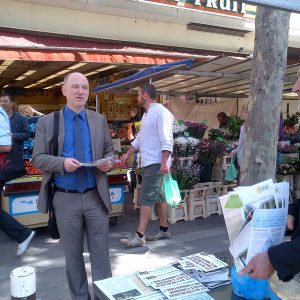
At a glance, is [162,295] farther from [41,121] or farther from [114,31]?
[114,31]

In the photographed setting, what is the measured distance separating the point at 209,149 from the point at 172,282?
437cm

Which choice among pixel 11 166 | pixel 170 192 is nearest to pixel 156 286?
pixel 170 192

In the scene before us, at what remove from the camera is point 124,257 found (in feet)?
14.8

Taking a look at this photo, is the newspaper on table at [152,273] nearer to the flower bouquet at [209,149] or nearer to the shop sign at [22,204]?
the shop sign at [22,204]

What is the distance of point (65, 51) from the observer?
7.09 m

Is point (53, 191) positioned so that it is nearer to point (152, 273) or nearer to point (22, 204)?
point (152, 273)

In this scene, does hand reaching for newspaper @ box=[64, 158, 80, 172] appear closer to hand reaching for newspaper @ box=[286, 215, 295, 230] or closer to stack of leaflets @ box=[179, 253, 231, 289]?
stack of leaflets @ box=[179, 253, 231, 289]

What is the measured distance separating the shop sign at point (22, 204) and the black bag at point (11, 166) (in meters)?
0.50

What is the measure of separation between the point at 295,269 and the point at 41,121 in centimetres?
222

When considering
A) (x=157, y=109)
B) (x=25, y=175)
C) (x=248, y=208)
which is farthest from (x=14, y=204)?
(x=248, y=208)

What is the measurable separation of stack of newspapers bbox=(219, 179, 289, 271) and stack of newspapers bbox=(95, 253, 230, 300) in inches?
15.3

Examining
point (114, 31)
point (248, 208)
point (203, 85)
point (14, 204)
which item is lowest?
point (14, 204)

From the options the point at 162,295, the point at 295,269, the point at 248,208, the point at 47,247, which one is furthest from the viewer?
the point at 47,247

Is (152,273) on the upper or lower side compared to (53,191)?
lower
